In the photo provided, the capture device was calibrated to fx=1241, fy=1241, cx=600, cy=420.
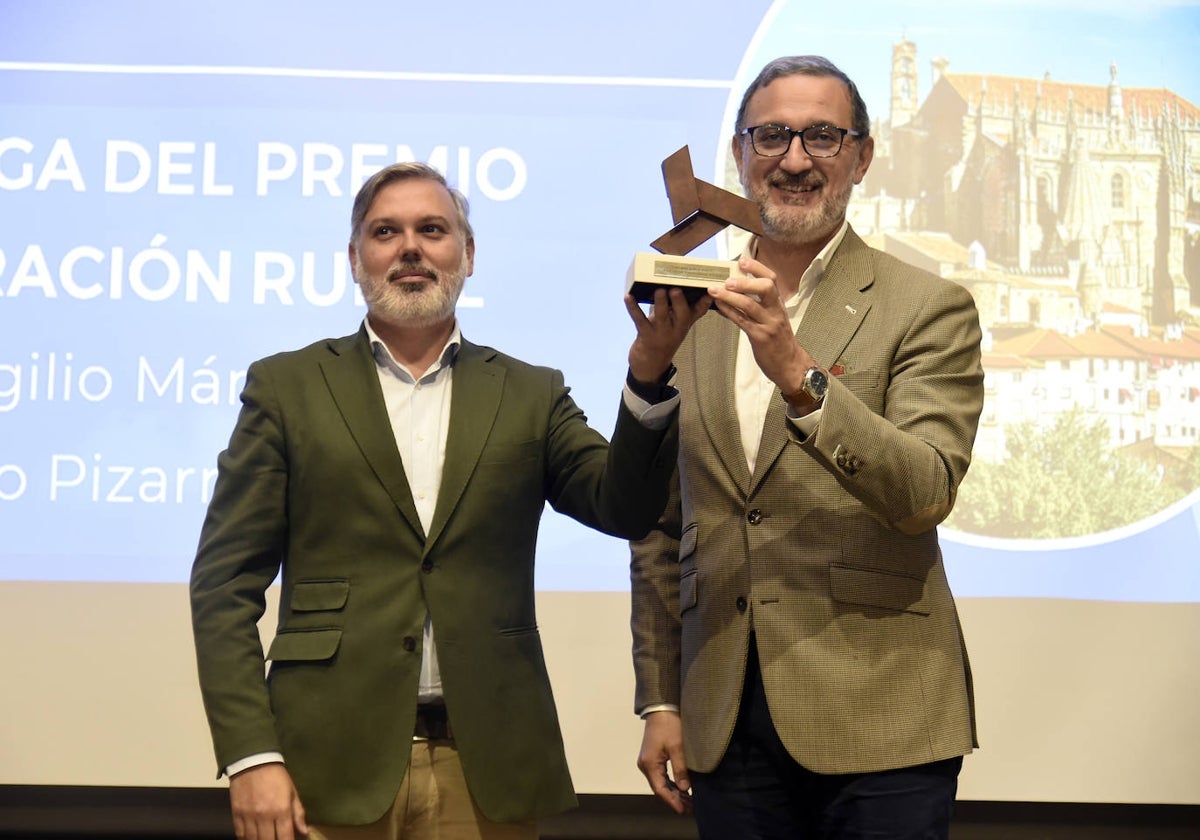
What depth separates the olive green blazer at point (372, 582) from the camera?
186 cm

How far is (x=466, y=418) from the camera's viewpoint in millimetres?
2023

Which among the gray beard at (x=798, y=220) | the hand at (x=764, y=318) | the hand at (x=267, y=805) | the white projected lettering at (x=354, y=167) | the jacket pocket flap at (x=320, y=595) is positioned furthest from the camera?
the white projected lettering at (x=354, y=167)

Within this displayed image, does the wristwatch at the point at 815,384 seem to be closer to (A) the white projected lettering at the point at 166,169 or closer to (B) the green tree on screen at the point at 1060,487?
(B) the green tree on screen at the point at 1060,487

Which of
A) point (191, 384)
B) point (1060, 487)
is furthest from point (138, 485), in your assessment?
point (1060, 487)

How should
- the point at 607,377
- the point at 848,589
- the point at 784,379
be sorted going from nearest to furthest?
the point at 784,379 < the point at 848,589 < the point at 607,377

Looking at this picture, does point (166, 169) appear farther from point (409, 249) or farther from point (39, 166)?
point (409, 249)

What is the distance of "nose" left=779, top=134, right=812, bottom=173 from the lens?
1.99 m

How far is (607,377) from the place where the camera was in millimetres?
3465

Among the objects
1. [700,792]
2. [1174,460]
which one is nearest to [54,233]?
[700,792]

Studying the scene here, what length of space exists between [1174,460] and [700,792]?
7.03ft

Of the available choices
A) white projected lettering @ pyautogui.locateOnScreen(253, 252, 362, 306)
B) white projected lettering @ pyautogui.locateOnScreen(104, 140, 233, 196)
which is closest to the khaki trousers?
white projected lettering @ pyautogui.locateOnScreen(253, 252, 362, 306)

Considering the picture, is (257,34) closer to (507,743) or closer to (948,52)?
(948,52)

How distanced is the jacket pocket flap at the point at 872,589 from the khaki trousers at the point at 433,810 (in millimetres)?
621

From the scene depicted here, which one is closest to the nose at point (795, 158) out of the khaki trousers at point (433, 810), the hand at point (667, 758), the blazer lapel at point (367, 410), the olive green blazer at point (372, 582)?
the olive green blazer at point (372, 582)
